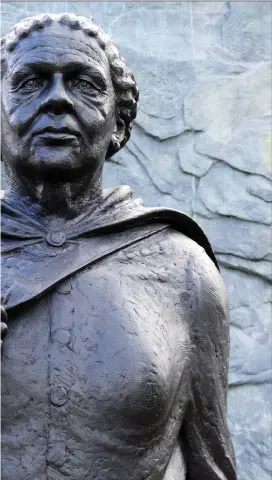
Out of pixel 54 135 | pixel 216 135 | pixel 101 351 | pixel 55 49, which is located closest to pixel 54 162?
pixel 54 135

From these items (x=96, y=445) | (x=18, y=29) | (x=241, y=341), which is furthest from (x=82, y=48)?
(x=241, y=341)

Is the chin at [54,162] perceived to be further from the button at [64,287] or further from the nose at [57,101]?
the button at [64,287]

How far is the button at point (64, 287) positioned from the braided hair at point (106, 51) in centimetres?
27

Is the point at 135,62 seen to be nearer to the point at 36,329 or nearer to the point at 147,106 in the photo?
Answer: the point at 147,106

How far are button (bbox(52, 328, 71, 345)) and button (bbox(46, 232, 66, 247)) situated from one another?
153 millimetres

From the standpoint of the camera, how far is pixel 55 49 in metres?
2.23

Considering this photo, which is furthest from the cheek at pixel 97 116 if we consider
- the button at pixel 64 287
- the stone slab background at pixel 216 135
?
the stone slab background at pixel 216 135

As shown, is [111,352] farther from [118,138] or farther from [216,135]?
[216,135]

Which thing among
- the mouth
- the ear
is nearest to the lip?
the mouth

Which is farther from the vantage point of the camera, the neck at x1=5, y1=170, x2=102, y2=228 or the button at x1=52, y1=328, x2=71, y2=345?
the neck at x1=5, y1=170, x2=102, y2=228

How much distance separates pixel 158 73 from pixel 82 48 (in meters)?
2.52

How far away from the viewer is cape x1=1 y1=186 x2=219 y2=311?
7.08 feet

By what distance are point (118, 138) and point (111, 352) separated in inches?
15.4

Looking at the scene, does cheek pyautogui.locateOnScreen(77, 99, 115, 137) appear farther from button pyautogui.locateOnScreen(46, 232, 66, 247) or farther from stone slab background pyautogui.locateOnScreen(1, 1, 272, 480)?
stone slab background pyautogui.locateOnScreen(1, 1, 272, 480)
